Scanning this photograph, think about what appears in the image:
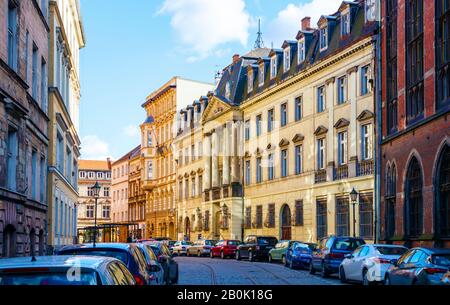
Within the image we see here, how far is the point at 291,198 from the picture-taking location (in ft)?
161

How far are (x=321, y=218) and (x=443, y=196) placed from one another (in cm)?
1637

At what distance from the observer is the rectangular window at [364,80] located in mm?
39469

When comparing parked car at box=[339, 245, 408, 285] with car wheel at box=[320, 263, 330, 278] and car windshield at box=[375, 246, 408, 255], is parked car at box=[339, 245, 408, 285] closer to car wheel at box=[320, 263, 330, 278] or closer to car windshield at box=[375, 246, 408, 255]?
car windshield at box=[375, 246, 408, 255]

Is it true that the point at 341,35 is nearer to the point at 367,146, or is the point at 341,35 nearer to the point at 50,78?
the point at 367,146

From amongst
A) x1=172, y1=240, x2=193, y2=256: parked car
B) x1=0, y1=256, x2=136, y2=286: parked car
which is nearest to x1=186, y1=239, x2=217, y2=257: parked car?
x1=172, y1=240, x2=193, y2=256: parked car

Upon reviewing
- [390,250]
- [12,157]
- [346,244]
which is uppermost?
[12,157]

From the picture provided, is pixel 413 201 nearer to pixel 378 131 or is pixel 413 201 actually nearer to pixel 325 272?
pixel 378 131

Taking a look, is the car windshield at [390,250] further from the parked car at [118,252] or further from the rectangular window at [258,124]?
the rectangular window at [258,124]

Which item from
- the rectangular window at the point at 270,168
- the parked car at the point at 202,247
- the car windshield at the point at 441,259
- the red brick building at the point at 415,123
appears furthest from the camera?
the parked car at the point at 202,247

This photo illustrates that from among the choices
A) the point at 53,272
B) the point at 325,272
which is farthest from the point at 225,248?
the point at 53,272

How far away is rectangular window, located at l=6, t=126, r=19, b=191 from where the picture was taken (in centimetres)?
2227

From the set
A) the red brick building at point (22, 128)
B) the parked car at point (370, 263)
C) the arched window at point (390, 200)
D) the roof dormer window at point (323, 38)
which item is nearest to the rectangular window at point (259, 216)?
the roof dormer window at point (323, 38)

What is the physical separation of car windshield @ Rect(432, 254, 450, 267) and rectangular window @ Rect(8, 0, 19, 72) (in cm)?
1328

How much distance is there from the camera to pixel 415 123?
31.3 m
